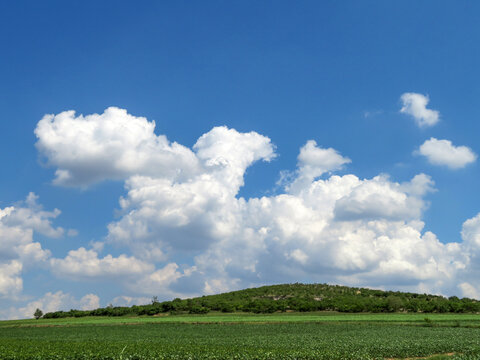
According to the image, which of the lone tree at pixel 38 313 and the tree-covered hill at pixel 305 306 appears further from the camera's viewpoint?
the lone tree at pixel 38 313

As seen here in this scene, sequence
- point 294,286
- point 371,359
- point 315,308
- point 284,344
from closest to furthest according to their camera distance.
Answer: point 371,359 < point 284,344 < point 315,308 < point 294,286

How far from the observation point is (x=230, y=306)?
140m

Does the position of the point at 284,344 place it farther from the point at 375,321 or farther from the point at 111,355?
the point at 375,321

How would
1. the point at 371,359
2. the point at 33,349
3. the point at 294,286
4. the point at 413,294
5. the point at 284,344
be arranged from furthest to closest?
the point at 294,286 < the point at 413,294 < the point at 284,344 < the point at 33,349 < the point at 371,359

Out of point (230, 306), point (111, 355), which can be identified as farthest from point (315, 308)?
point (111, 355)

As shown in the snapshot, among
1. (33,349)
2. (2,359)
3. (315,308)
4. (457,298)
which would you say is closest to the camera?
(2,359)

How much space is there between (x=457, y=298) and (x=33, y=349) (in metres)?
152

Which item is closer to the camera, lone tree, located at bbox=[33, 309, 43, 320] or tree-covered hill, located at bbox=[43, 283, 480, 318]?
tree-covered hill, located at bbox=[43, 283, 480, 318]

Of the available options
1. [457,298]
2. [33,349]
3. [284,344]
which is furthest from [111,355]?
[457,298]

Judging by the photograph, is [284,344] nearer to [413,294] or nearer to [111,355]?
[111,355]

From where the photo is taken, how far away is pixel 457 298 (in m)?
151

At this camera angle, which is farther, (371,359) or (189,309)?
(189,309)

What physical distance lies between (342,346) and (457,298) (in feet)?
421

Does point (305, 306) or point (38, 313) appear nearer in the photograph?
point (305, 306)
